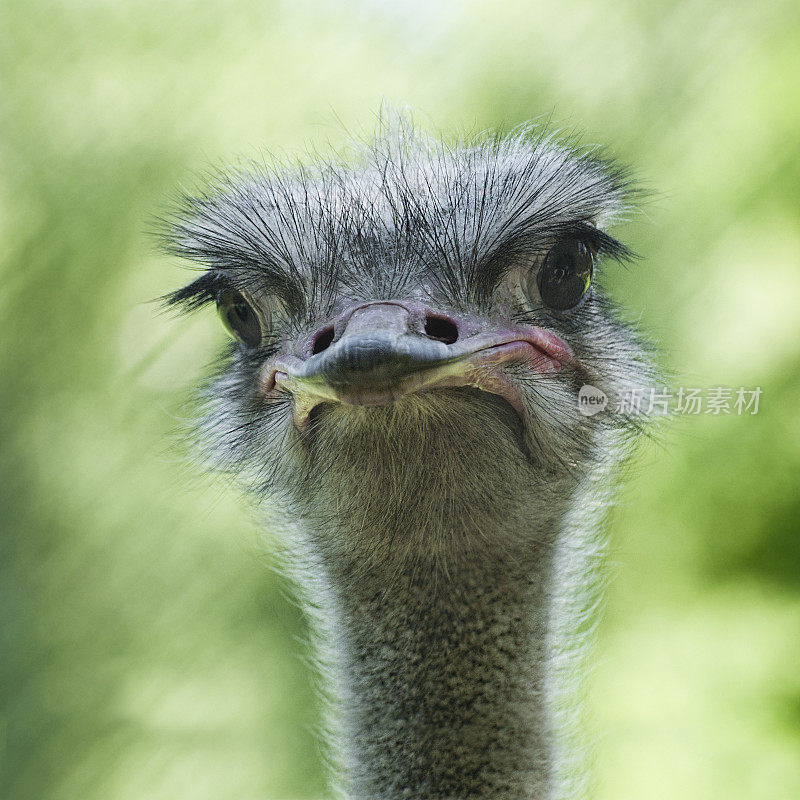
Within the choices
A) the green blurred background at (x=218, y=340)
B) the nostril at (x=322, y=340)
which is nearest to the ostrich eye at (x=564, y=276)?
the nostril at (x=322, y=340)

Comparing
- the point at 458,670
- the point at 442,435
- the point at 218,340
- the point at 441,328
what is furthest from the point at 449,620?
the point at 218,340

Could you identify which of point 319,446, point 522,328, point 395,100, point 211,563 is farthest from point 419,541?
point 211,563

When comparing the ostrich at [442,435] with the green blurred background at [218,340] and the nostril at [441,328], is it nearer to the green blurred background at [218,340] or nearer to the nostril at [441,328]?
the nostril at [441,328]

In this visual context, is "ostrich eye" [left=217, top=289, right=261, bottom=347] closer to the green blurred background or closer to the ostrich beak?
the ostrich beak

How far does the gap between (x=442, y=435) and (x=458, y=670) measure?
28cm

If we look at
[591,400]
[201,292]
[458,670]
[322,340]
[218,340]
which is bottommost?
[458,670]

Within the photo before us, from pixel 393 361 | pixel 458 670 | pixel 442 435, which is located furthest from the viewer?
pixel 458 670

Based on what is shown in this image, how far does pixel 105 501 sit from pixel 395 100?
1.18 metres

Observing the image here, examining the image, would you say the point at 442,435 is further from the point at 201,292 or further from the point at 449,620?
the point at 201,292

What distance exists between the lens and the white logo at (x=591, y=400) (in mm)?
932

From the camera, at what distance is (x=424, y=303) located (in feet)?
2.35

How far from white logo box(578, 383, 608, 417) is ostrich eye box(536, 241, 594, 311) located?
0.09m

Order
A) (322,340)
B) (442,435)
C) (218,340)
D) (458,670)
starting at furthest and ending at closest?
(218,340) < (458,670) < (442,435) < (322,340)

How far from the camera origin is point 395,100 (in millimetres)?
1762
